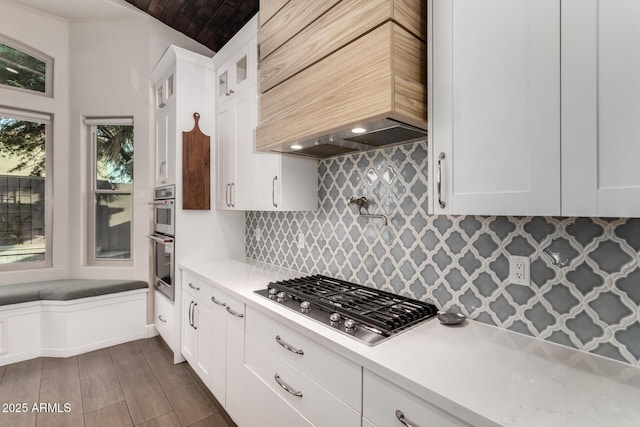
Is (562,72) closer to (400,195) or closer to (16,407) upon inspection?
A: (400,195)

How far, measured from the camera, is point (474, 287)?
1388 millimetres

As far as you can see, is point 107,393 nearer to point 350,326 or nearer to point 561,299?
point 350,326

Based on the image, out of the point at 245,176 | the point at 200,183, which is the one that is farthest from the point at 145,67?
the point at 245,176

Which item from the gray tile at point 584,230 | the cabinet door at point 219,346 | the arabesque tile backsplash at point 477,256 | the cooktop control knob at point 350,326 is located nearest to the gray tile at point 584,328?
the arabesque tile backsplash at point 477,256

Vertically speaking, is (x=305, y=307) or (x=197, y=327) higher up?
(x=305, y=307)

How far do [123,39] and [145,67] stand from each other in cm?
39

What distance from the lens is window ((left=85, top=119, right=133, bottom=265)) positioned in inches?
135

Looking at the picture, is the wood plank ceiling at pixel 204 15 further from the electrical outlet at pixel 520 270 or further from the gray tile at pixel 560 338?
the gray tile at pixel 560 338

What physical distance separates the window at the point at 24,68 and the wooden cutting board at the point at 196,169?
179 centimetres

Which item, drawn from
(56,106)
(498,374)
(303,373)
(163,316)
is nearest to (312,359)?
(303,373)

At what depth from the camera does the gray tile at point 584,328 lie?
1.07 m

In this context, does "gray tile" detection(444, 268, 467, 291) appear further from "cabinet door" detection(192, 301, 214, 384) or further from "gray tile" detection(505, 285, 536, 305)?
"cabinet door" detection(192, 301, 214, 384)

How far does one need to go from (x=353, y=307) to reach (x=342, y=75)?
1033 mm

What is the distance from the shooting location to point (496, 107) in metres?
1.02
